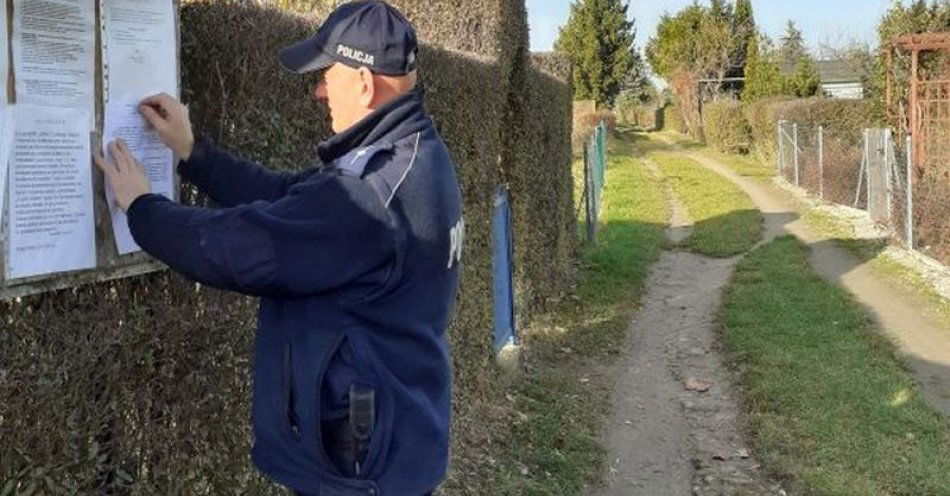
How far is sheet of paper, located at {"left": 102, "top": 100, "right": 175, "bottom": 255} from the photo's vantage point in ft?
8.96

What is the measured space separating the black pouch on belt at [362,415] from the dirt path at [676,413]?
13.4 ft

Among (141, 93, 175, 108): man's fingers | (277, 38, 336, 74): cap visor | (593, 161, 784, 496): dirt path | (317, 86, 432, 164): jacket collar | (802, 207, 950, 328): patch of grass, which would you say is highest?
(277, 38, 336, 74): cap visor

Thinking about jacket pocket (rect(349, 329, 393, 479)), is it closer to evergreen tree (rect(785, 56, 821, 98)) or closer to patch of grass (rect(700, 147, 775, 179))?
patch of grass (rect(700, 147, 775, 179))

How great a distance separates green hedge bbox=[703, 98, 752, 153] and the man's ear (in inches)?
1597

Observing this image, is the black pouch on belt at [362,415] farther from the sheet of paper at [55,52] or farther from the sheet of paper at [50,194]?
the sheet of paper at [55,52]

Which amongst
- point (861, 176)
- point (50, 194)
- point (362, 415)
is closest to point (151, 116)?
point (50, 194)

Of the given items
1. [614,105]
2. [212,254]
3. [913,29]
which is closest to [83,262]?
[212,254]

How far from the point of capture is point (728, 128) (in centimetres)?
4300

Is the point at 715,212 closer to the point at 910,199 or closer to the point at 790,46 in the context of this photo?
the point at 910,199

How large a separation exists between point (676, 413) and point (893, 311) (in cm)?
499

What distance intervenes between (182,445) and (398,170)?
→ 1350 mm

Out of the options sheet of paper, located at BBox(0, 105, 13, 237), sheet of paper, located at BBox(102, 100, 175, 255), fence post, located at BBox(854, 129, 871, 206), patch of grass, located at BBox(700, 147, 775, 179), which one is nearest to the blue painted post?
sheet of paper, located at BBox(102, 100, 175, 255)

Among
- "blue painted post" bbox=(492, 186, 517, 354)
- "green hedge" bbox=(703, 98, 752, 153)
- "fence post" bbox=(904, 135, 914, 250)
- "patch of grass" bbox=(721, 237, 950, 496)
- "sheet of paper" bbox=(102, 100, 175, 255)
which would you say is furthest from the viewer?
"green hedge" bbox=(703, 98, 752, 153)

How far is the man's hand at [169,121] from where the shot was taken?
2.86 m
